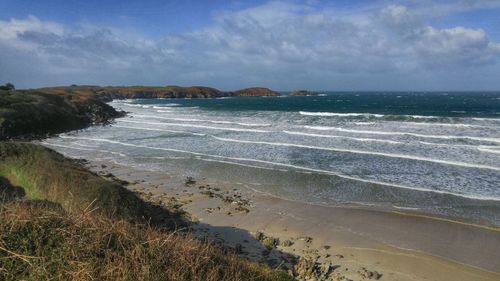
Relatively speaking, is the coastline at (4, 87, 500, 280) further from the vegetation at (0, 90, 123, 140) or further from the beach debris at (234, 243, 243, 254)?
the vegetation at (0, 90, 123, 140)

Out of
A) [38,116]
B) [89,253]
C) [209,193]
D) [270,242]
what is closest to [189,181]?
[209,193]

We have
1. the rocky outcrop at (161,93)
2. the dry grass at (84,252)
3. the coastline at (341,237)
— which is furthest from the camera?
the rocky outcrop at (161,93)

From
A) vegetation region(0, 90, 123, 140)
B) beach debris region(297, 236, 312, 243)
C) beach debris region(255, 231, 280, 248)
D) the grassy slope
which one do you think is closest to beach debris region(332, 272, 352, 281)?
beach debris region(255, 231, 280, 248)

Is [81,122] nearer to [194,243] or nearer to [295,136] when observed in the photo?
[295,136]

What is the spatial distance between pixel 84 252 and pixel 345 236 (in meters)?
9.37

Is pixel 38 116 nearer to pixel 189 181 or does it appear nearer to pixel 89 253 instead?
pixel 189 181

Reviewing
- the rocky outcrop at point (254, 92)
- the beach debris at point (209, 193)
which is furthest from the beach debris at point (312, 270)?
the rocky outcrop at point (254, 92)

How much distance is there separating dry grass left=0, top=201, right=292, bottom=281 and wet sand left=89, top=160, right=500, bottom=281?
553 centimetres

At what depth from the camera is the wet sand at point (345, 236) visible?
32.3ft

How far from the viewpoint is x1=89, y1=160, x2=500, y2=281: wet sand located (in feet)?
32.3

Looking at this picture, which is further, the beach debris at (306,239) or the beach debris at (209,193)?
the beach debris at (209,193)

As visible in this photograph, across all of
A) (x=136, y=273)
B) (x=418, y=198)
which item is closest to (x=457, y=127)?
(x=418, y=198)

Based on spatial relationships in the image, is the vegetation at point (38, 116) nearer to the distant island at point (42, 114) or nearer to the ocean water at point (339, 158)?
the distant island at point (42, 114)

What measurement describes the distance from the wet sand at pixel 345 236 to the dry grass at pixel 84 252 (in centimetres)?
553
